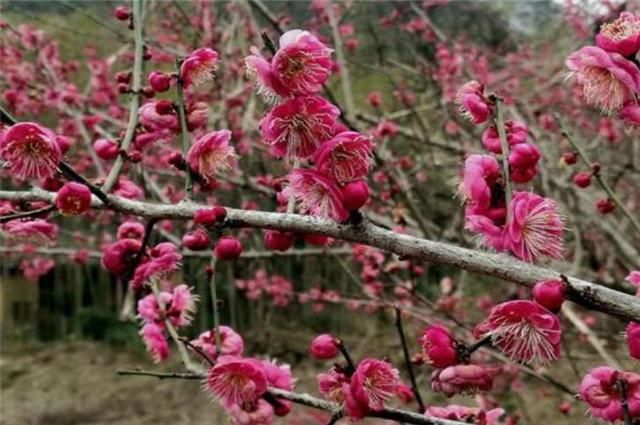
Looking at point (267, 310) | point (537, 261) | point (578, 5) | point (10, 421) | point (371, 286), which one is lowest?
point (10, 421)

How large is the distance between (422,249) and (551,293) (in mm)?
157

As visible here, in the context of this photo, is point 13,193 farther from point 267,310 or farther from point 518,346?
point 267,310

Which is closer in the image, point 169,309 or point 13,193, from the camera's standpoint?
point 13,193

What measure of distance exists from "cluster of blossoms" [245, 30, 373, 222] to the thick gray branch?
24 millimetres

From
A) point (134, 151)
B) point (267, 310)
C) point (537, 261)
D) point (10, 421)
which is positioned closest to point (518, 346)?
point (537, 261)

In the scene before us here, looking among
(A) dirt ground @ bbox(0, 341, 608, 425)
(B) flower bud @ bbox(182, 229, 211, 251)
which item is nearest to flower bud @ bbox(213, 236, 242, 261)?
(B) flower bud @ bbox(182, 229, 211, 251)

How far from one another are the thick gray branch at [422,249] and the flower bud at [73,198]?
0.13 feet

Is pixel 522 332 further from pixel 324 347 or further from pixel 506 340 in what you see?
pixel 324 347

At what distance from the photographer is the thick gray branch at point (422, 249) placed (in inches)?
34.9

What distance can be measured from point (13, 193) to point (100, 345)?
8.44 metres

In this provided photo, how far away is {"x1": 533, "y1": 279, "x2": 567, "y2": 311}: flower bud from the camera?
2.94ft

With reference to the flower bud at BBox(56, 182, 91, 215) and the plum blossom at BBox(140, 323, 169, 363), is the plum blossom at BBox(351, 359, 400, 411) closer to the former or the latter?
the flower bud at BBox(56, 182, 91, 215)

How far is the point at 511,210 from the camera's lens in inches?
40.2

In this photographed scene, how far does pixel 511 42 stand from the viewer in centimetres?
880
